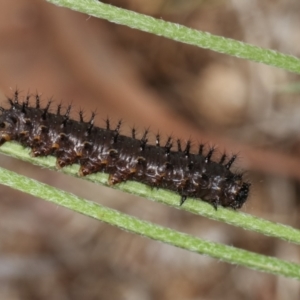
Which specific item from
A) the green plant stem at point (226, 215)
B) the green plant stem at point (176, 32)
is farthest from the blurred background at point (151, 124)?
the green plant stem at point (176, 32)

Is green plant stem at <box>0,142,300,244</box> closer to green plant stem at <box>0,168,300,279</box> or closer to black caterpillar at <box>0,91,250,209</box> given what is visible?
green plant stem at <box>0,168,300,279</box>

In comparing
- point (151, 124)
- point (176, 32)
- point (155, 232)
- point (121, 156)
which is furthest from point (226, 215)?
point (151, 124)

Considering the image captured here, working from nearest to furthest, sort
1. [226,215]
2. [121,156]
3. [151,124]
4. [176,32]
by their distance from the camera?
1. [176,32]
2. [226,215]
3. [121,156]
4. [151,124]

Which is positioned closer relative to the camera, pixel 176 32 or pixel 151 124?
pixel 176 32

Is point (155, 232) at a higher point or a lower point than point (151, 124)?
lower

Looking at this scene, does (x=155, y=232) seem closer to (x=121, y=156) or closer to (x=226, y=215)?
(x=226, y=215)

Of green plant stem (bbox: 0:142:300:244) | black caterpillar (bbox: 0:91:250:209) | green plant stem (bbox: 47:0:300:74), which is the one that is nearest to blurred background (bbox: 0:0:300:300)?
black caterpillar (bbox: 0:91:250:209)
